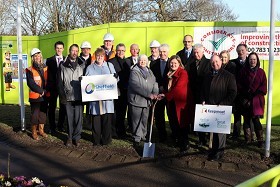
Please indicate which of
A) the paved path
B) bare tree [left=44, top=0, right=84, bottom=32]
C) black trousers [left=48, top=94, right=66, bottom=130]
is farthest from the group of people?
bare tree [left=44, top=0, right=84, bottom=32]

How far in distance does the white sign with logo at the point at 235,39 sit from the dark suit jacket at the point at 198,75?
3199 mm

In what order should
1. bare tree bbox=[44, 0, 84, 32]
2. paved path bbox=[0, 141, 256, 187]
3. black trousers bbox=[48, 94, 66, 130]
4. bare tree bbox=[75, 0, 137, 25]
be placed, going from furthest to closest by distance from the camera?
1. bare tree bbox=[44, 0, 84, 32]
2. bare tree bbox=[75, 0, 137, 25]
3. black trousers bbox=[48, 94, 66, 130]
4. paved path bbox=[0, 141, 256, 187]

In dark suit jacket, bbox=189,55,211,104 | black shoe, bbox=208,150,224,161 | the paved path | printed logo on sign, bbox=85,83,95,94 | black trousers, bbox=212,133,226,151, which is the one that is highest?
dark suit jacket, bbox=189,55,211,104

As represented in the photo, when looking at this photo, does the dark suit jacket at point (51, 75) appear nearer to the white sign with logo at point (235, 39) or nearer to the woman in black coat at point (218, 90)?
the woman in black coat at point (218, 90)

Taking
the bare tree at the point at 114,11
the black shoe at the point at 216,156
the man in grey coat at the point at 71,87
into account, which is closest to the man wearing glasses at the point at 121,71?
the man in grey coat at the point at 71,87

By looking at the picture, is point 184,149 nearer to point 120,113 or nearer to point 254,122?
point 254,122

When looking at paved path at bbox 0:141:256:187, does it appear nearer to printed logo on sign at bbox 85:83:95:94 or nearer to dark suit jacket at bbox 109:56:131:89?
Answer: printed logo on sign at bbox 85:83:95:94

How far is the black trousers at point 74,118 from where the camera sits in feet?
24.6

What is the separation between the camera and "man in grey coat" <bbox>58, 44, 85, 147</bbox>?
730cm

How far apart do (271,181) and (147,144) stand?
4.11m

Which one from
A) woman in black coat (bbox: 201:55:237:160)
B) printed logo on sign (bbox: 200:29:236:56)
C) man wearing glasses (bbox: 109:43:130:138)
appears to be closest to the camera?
woman in black coat (bbox: 201:55:237:160)

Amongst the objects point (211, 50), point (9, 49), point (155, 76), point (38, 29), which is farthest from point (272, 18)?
point (38, 29)

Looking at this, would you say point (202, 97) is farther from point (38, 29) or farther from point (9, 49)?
point (38, 29)

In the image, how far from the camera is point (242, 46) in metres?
7.29
